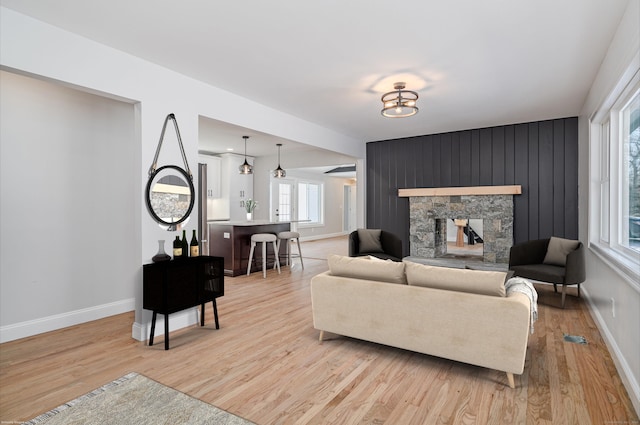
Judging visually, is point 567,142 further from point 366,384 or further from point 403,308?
point 366,384

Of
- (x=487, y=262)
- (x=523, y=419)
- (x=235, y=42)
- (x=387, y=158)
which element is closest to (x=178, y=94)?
(x=235, y=42)

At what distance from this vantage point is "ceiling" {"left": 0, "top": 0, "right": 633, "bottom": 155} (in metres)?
2.44

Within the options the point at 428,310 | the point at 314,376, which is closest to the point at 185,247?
the point at 314,376

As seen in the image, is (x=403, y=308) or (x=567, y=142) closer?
(x=403, y=308)

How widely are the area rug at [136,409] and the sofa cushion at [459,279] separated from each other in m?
1.50

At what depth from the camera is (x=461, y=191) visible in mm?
6078

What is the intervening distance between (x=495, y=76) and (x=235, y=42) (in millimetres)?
2576

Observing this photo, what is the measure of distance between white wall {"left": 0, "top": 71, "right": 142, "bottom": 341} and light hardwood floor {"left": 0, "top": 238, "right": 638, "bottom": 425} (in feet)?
1.08

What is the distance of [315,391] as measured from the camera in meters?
2.29

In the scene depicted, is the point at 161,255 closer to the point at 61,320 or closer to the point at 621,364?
the point at 61,320

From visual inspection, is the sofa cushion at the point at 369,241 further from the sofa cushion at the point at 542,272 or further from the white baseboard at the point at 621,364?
the white baseboard at the point at 621,364

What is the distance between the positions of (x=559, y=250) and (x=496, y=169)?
185 centimetres

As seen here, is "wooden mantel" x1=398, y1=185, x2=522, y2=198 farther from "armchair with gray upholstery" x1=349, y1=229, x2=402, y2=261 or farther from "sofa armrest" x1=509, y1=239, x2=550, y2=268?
"armchair with gray upholstery" x1=349, y1=229, x2=402, y2=261

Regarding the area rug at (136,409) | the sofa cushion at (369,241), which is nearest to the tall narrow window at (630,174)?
the sofa cushion at (369,241)
